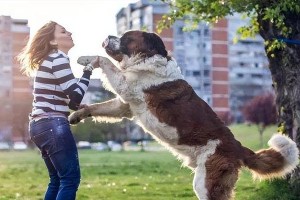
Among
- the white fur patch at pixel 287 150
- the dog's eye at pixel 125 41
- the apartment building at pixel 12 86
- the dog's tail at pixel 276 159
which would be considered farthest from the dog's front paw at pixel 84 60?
the apartment building at pixel 12 86

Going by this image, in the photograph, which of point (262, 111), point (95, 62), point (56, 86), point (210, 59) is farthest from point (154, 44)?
point (210, 59)

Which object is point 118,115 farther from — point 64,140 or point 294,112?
point 294,112

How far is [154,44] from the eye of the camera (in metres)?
6.09

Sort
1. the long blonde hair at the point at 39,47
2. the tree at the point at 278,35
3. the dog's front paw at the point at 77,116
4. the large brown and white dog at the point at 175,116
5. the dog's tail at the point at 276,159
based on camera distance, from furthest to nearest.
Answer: the tree at the point at 278,35 < the dog's front paw at the point at 77,116 < the dog's tail at the point at 276,159 < the large brown and white dog at the point at 175,116 < the long blonde hair at the point at 39,47

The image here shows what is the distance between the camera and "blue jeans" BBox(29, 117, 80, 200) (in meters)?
5.45

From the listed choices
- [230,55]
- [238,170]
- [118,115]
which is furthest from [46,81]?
[230,55]

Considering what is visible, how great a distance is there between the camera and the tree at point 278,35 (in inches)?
340

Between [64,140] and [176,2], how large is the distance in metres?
4.30

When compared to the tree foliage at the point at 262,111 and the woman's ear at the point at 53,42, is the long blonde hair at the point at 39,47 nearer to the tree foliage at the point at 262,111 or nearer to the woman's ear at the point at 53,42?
the woman's ear at the point at 53,42

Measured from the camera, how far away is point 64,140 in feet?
17.9

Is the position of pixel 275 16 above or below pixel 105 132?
above

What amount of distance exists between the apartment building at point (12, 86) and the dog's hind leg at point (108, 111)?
4786cm

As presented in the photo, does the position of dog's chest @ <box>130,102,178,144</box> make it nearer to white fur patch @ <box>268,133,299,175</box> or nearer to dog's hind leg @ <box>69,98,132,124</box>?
dog's hind leg @ <box>69,98,132,124</box>

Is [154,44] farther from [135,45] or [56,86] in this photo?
[56,86]
